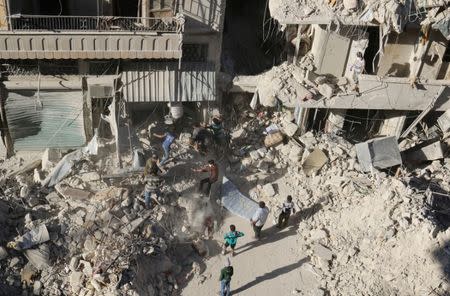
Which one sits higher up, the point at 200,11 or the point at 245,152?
the point at 200,11

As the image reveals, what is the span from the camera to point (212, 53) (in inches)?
744

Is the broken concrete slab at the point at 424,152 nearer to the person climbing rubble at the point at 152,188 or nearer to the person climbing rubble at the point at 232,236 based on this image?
the person climbing rubble at the point at 232,236

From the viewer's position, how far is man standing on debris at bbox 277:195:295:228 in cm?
1758

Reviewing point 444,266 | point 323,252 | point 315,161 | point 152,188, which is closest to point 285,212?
point 323,252

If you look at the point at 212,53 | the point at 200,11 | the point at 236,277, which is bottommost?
the point at 236,277

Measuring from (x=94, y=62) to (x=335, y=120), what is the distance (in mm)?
9093

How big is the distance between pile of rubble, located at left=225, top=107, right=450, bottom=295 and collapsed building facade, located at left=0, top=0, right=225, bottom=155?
10.7 feet

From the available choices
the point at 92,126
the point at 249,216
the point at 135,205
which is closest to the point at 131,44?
the point at 92,126

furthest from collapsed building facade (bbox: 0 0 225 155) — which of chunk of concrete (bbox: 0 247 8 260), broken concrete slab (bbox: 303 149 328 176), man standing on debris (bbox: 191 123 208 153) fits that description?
chunk of concrete (bbox: 0 247 8 260)

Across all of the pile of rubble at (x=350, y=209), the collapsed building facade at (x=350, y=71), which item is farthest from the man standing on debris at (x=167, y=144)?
the collapsed building facade at (x=350, y=71)

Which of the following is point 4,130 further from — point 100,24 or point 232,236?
point 232,236

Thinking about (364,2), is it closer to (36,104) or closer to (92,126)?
(92,126)

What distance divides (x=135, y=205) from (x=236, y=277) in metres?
3.83

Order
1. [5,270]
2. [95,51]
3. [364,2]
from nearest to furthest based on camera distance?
[5,270], [95,51], [364,2]
